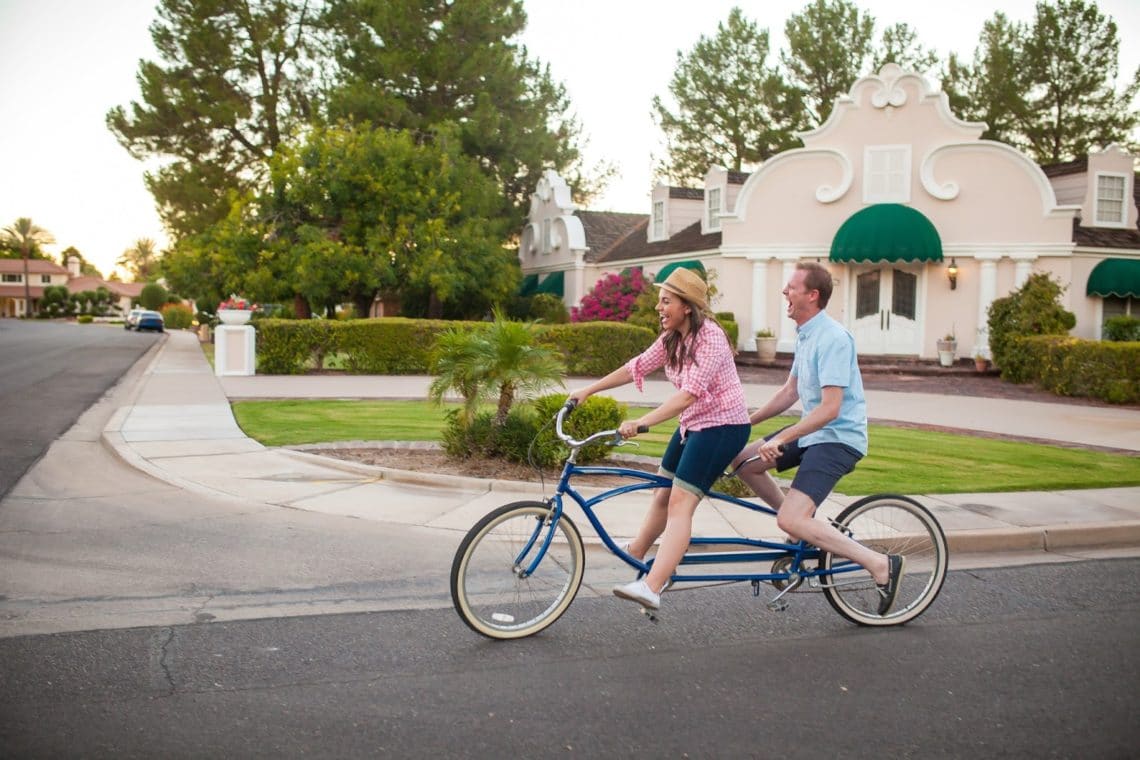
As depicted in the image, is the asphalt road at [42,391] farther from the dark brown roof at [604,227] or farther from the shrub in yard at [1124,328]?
the shrub in yard at [1124,328]

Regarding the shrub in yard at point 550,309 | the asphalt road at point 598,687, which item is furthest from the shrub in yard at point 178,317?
the asphalt road at point 598,687

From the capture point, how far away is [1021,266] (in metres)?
25.4

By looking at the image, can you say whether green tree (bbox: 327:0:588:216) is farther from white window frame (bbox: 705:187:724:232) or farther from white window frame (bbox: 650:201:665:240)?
white window frame (bbox: 705:187:724:232)

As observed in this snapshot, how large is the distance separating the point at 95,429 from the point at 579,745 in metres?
11.2

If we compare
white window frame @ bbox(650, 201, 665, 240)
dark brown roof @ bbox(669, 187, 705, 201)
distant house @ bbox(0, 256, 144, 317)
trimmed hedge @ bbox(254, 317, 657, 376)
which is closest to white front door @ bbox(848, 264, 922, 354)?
trimmed hedge @ bbox(254, 317, 657, 376)

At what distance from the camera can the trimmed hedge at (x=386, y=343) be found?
22.2m

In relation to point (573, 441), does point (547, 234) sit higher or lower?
higher

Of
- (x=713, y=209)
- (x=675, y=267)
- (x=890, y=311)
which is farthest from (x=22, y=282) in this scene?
(x=890, y=311)

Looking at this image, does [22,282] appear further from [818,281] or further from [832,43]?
[818,281]

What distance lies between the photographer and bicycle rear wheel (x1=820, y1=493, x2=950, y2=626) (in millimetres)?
5184

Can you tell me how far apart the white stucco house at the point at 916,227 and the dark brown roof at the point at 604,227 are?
28.4 ft

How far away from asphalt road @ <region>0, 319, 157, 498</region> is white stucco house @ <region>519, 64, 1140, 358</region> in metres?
17.3

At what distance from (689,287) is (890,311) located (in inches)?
915

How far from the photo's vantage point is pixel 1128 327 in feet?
79.6
